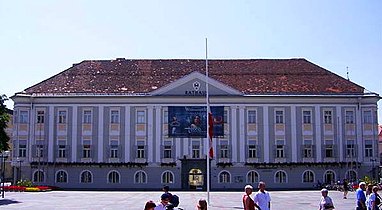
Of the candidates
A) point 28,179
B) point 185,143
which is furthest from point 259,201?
point 28,179

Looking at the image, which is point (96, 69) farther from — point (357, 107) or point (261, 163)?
point (357, 107)

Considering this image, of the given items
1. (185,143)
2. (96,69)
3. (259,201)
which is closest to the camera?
(259,201)

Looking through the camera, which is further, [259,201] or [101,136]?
[101,136]

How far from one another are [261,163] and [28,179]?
2442cm

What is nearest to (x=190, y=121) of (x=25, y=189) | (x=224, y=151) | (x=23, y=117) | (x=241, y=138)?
(x=224, y=151)

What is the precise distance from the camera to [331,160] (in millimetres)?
61344

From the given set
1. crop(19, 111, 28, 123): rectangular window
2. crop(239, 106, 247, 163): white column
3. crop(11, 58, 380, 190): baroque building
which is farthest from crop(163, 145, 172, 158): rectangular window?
crop(19, 111, 28, 123): rectangular window

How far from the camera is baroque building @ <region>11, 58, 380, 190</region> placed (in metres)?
60.9

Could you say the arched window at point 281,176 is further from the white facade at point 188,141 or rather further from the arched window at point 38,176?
the arched window at point 38,176

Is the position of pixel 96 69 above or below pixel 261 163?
above

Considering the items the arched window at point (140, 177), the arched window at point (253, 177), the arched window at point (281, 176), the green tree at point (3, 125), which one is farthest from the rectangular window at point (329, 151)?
the green tree at point (3, 125)

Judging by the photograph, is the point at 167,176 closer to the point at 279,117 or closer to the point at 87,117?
the point at 87,117

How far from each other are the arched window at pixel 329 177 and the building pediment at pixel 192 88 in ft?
40.8

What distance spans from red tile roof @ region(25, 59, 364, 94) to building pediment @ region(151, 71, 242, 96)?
1.66 m
